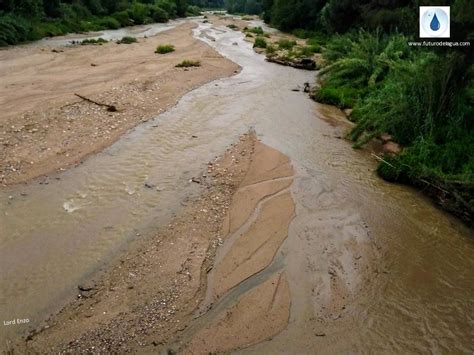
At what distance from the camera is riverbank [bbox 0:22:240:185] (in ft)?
33.2

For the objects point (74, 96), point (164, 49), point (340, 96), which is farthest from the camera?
point (164, 49)

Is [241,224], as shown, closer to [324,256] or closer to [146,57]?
[324,256]

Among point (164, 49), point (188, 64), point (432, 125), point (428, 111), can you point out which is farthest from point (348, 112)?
point (164, 49)

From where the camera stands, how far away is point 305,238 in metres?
7.92

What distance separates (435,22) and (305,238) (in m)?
7.48

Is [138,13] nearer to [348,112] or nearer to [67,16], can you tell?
[67,16]

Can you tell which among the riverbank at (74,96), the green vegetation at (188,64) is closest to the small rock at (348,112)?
the riverbank at (74,96)

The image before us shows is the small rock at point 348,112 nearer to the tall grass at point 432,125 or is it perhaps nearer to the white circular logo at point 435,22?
the tall grass at point 432,125

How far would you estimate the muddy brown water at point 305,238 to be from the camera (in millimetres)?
5906

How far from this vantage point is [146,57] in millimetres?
23859

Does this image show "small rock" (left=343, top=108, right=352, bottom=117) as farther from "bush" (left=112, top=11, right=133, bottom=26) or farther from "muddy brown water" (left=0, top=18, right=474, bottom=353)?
"bush" (left=112, top=11, right=133, bottom=26)

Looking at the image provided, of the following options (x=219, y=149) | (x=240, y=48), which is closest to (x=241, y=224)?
(x=219, y=149)

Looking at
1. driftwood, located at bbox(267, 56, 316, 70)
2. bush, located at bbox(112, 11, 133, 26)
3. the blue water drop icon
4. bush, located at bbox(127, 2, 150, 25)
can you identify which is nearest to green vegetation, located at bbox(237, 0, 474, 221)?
the blue water drop icon

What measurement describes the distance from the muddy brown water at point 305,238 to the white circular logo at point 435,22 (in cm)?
387
